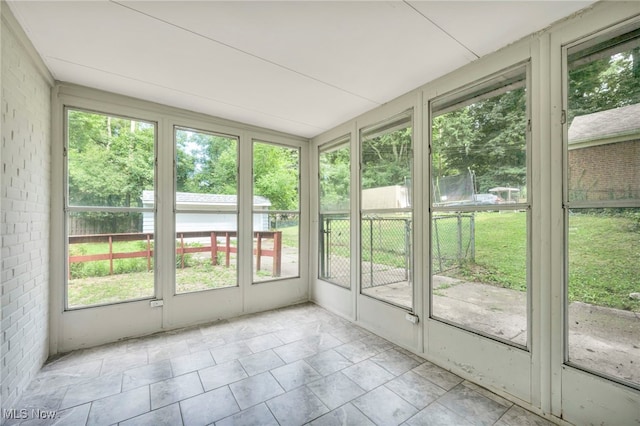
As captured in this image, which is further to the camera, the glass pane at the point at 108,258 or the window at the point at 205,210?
the window at the point at 205,210

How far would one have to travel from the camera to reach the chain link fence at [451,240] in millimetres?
2280

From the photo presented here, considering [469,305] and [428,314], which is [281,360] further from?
[469,305]

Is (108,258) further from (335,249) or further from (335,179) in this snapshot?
(335,179)

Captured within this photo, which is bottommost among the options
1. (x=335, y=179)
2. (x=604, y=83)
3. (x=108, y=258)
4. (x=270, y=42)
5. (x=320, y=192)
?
(x=108, y=258)

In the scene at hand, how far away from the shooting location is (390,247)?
9.97ft

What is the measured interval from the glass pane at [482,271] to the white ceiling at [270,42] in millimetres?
1269

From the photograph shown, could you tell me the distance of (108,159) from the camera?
9.13 feet

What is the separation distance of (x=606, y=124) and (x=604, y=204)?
1.58ft

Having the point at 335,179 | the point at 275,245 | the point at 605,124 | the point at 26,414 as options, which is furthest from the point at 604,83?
the point at 26,414

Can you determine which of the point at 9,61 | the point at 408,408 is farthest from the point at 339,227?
the point at 9,61

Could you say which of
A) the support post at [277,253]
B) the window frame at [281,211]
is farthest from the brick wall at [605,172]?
the support post at [277,253]

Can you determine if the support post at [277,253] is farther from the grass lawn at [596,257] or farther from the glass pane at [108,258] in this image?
the grass lawn at [596,257]

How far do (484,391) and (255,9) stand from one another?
9.85 ft

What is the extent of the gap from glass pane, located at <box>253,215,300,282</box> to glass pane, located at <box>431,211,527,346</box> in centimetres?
214
